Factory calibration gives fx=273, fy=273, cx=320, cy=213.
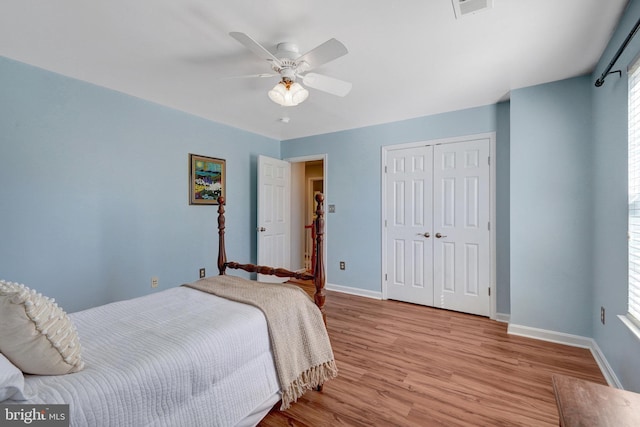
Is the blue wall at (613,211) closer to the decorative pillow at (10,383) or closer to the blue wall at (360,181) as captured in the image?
the blue wall at (360,181)

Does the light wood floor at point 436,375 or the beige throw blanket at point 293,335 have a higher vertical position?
the beige throw blanket at point 293,335

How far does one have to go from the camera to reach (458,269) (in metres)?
3.37

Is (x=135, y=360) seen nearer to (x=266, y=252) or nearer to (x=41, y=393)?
(x=41, y=393)

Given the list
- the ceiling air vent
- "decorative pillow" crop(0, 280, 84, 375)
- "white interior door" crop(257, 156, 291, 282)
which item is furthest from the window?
"white interior door" crop(257, 156, 291, 282)

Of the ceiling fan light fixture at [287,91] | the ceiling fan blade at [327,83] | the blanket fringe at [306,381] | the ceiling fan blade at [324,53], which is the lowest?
the blanket fringe at [306,381]

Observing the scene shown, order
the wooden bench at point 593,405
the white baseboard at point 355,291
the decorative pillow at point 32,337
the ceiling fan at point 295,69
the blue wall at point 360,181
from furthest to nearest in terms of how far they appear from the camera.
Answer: the white baseboard at point 355,291
the blue wall at point 360,181
the ceiling fan at point 295,69
the decorative pillow at point 32,337
the wooden bench at point 593,405

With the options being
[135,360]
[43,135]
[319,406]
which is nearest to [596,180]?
[319,406]

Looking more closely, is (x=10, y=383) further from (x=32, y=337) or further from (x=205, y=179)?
(x=205, y=179)

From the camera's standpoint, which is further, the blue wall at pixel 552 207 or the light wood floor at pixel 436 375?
the blue wall at pixel 552 207

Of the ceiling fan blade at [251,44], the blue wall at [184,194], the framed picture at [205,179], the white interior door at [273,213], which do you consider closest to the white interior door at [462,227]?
the blue wall at [184,194]

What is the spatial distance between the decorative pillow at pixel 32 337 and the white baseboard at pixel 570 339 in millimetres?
3239

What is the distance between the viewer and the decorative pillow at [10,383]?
0.82m

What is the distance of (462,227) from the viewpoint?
3.34 meters

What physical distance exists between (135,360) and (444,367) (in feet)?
7.02
